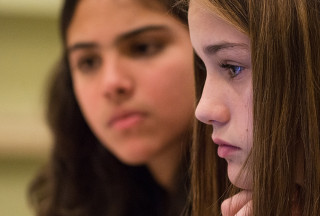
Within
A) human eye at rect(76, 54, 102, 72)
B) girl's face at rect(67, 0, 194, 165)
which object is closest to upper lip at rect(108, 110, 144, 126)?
girl's face at rect(67, 0, 194, 165)

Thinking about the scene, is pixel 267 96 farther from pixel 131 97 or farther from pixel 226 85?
pixel 131 97

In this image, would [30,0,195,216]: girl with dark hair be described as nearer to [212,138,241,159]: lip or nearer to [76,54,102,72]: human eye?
[76,54,102,72]: human eye

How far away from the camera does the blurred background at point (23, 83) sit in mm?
2342

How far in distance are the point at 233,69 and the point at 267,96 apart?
71 millimetres

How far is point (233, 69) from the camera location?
2.37 feet

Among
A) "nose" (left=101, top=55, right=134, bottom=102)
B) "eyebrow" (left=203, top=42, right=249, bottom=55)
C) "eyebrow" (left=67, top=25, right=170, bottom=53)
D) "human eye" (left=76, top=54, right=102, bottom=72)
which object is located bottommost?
"eyebrow" (left=203, top=42, right=249, bottom=55)

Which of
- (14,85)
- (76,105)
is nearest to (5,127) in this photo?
(14,85)

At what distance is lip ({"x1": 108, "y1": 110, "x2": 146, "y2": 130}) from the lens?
4.06 ft

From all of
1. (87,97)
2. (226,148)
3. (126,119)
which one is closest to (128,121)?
(126,119)

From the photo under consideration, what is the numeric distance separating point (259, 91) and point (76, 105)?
0.90m

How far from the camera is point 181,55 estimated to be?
1.22m

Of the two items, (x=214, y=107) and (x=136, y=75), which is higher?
(x=136, y=75)

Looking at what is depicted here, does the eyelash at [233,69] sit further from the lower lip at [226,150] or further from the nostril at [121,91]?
the nostril at [121,91]

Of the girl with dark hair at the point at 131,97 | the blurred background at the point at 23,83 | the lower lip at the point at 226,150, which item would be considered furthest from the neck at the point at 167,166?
the blurred background at the point at 23,83
